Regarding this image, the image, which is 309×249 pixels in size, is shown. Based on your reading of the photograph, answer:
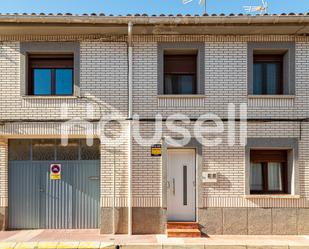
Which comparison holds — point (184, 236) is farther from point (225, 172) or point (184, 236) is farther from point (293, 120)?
point (293, 120)

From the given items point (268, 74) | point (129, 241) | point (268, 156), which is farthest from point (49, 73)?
point (268, 156)

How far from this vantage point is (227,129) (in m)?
7.25

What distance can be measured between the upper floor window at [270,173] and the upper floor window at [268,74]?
1646 millimetres

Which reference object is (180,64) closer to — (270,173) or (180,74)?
(180,74)

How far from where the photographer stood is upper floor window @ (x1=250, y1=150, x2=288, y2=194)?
24.4 feet

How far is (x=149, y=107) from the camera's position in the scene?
7285mm

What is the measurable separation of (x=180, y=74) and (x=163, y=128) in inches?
61.7

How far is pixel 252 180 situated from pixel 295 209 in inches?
47.7

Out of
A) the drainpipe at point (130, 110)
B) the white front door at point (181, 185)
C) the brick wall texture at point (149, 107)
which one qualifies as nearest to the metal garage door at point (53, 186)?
the brick wall texture at point (149, 107)

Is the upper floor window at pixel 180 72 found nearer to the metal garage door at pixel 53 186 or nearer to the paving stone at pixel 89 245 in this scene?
the metal garage door at pixel 53 186

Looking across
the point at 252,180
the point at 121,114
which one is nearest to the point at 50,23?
the point at 121,114

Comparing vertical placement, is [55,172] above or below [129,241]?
above

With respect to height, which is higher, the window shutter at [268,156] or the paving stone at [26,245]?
the window shutter at [268,156]

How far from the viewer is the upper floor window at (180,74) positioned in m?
7.61
